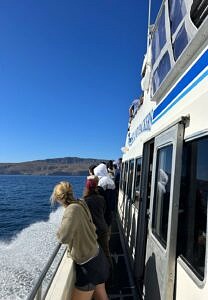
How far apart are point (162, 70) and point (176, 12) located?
0.76 metres

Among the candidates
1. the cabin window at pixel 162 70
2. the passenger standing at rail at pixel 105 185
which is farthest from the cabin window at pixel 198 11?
the passenger standing at rail at pixel 105 185

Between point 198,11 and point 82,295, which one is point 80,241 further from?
point 198,11

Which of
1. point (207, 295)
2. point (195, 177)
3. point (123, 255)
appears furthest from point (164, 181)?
point (123, 255)

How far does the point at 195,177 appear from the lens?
2.46m

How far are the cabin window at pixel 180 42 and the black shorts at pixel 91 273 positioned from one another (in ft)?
6.08

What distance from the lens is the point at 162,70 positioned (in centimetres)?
357

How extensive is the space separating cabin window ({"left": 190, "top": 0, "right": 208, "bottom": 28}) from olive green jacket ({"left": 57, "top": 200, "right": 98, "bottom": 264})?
1685 millimetres

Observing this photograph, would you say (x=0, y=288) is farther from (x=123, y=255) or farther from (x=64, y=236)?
(x=64, y=236)

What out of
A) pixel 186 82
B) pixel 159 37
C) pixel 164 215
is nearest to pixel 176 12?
pixel 186 82

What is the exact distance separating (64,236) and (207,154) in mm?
1406

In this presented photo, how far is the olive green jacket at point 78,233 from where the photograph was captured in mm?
2969

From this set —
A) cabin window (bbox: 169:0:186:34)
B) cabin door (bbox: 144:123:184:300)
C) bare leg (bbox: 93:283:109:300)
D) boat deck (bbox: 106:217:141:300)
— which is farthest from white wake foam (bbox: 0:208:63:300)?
cabin window (bbox: 169:0:186:34)

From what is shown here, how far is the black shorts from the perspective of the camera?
317 cm

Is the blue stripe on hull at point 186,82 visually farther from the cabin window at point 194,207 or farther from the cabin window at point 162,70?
the cabin window at point 194,207
